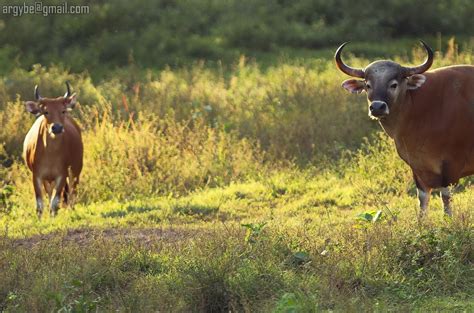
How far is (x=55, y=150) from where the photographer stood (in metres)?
12.2

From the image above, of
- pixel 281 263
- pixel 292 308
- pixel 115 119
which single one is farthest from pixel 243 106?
pixel 292 308

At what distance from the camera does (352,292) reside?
23.6 ft

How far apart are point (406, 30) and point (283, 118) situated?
937 centimetres

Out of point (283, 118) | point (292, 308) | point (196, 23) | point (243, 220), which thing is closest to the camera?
point (292, 308)

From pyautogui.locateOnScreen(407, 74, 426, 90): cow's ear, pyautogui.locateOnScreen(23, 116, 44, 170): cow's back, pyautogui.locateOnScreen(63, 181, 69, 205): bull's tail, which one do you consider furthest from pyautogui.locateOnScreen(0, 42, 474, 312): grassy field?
pyautogui.locateOnScreen(407, 74, 426, 90): cow's ear

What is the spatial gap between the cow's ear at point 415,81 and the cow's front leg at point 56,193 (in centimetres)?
463

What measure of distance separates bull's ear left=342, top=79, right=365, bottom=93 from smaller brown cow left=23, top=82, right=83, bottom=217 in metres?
4.12

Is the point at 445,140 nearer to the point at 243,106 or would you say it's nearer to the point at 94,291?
the point at 94,291

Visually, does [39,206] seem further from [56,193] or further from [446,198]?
[446,198]

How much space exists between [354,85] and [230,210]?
2.46 meters

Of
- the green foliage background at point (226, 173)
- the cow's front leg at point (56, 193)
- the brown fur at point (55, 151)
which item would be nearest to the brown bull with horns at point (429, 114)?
the green foliage background at point (226, 173)

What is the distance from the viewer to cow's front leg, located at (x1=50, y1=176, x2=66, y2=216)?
38.4ft

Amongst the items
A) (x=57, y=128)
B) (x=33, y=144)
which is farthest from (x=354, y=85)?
(x=33, y=144)

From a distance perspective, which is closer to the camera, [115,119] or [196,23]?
[115,119]
